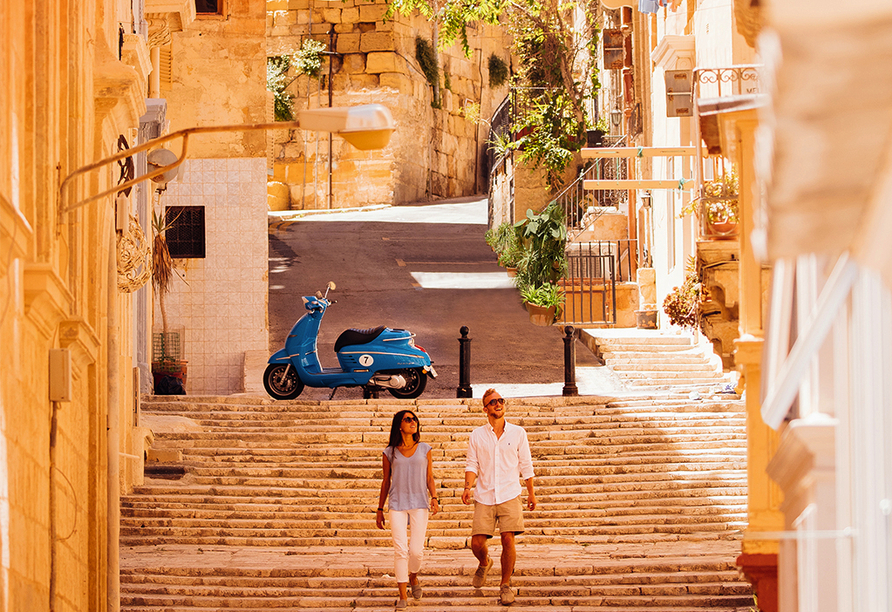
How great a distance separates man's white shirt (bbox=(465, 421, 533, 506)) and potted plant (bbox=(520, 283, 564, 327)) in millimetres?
12946

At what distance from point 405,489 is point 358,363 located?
23.1 ft

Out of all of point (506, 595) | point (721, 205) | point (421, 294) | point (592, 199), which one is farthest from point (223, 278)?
point (506, 595)

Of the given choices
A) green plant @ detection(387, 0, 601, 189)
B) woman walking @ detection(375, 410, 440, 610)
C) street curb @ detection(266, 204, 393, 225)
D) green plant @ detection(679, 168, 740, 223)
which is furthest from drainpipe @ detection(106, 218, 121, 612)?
street curb @ detection(266, 204, 393, 225)

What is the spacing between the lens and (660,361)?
17.8 m

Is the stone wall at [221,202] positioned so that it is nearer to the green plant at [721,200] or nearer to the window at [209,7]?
the window at [209,7]

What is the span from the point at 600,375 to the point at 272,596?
9364mm

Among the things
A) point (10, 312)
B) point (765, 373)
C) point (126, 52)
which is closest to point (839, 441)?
point (765, 373)

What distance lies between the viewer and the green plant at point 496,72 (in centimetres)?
4131

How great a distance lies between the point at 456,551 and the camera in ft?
36.1

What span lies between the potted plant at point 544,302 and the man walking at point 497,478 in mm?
12937

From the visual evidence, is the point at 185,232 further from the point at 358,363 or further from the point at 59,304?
the point at 59,304

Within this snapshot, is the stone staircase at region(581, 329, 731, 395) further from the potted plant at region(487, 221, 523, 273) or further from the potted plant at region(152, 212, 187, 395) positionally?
the potted plant at region(152, 212, 187, 395)

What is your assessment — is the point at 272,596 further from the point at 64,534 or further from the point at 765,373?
the point at 765,373

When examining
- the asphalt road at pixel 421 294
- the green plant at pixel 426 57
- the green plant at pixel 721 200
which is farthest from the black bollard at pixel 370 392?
the green plant at pixel 426 57
